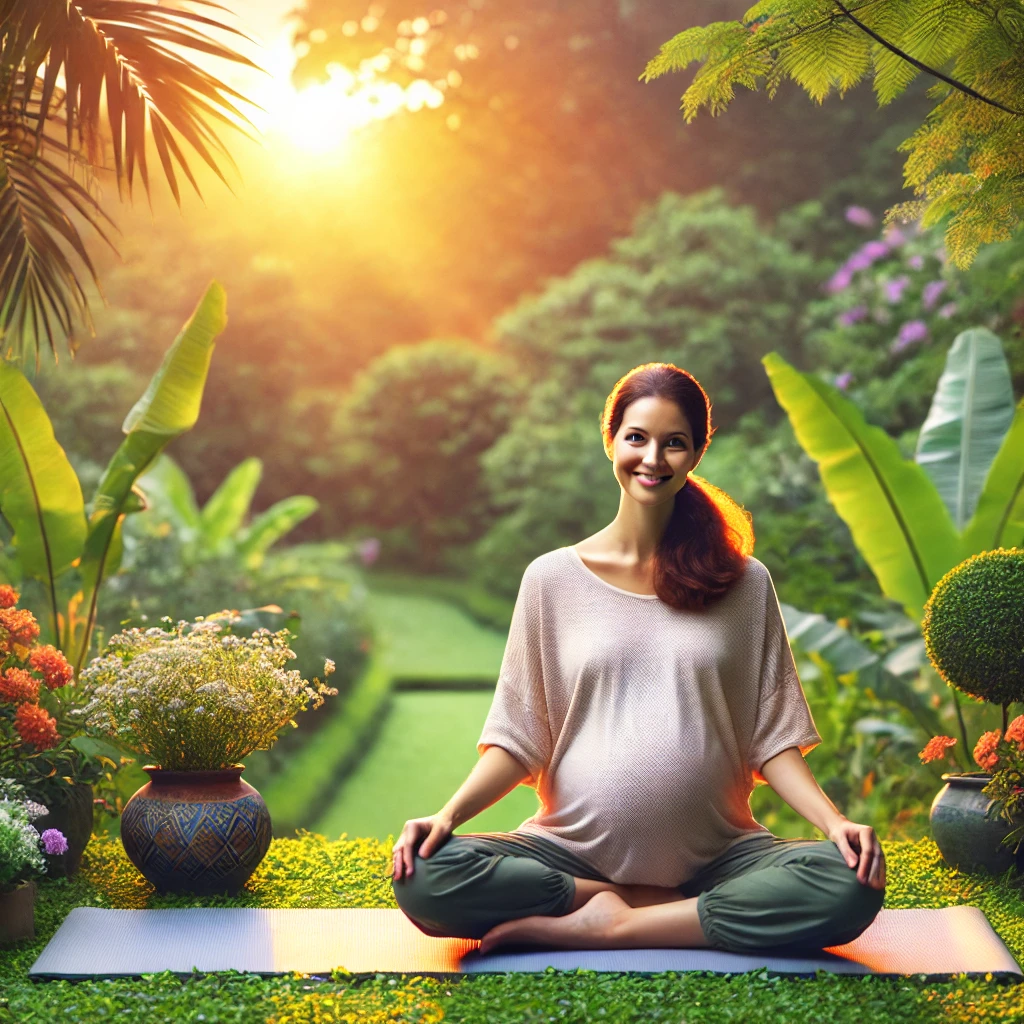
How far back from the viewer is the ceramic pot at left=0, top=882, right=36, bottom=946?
114 inches

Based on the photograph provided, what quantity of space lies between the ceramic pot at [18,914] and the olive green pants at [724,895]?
1.00 metres

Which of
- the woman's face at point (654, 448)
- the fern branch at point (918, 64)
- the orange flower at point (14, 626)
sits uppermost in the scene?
the fern branch at point (918, 64)

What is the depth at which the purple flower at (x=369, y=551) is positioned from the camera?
487 inches

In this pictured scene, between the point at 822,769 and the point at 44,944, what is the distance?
373 cm

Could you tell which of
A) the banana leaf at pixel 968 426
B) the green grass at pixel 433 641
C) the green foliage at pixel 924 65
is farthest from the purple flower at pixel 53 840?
the green grass at pixel 433 641

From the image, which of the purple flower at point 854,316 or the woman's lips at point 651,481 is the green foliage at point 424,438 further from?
the woman's lips at point 651,481

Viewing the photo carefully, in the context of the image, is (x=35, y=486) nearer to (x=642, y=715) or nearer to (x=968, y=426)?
(x=642, y=715)

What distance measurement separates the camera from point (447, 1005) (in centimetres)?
243

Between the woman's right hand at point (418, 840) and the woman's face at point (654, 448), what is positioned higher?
the woman's face at point (654, 448)

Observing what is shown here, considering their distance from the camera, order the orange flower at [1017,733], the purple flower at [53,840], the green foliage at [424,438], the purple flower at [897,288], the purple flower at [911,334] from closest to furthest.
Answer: the purple flower at [53,840] < the orange flower at [1017,733] < the purple flower at [911,334] < the purple flower at [897,288] < the green foliage at [424,438]

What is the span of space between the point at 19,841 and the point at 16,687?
64 cm

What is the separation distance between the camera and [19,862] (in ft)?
9.15

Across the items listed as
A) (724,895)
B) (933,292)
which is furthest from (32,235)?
(933,292)

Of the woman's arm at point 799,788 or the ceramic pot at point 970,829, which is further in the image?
the ceramic pot at point 970,829
